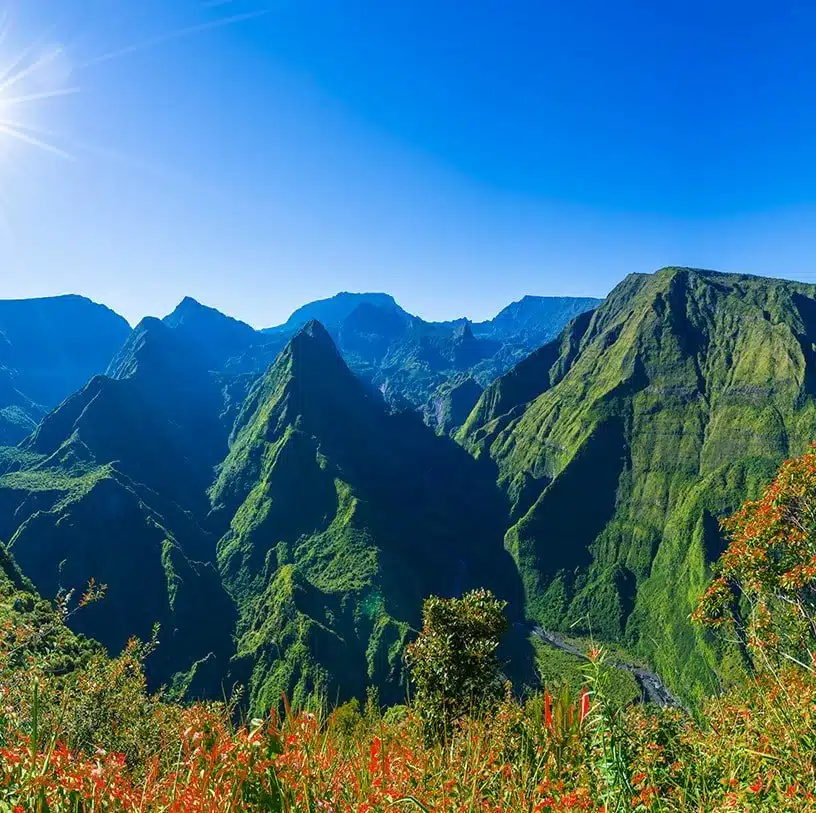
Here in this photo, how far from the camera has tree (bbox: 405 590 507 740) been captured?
30.7 meters

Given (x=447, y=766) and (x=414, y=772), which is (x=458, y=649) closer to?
(x=447, y=766)

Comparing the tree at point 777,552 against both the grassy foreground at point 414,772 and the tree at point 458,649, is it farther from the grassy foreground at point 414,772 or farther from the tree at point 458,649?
the tree at point 458,649

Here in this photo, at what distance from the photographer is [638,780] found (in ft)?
14.7

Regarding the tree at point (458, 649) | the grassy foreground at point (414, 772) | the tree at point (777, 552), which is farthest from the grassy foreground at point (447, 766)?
the tree at point (458, 649)

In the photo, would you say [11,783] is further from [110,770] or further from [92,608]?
[92,608]

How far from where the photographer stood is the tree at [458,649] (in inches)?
1209

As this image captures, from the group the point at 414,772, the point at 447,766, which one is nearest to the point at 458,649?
the point at 447,766

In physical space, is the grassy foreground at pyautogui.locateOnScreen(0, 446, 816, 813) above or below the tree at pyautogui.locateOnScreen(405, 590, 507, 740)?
above

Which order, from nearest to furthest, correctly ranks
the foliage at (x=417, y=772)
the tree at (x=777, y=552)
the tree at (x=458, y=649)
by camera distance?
the foliage at (x=417, y=772) → the tree at (x=777, y=552) → the tree at (x=458, y=649)

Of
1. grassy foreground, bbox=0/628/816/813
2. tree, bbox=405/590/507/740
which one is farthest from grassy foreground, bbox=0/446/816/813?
tree, bbox=405/590/507/740

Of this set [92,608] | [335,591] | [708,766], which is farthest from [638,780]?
[92,608]

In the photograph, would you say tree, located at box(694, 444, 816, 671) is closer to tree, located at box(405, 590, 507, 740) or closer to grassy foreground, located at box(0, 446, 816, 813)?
grassy foreground, located at box(0, 446, 816, 813)

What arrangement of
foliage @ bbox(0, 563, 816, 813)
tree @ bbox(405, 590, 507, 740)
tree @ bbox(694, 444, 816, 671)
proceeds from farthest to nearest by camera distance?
1. tree @ bbox(405, 590, 507, 740)
2. tree @ bbox(694, 444, 816, 671)
3. foliage @ bbox(0, 563, 816, 813)

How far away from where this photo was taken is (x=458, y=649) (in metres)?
31.7
